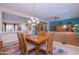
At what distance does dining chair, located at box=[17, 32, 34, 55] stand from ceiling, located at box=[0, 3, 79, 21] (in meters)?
0.51

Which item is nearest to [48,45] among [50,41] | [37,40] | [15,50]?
[50,41]

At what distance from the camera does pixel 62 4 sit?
7.24 feet

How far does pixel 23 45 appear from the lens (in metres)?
2.25

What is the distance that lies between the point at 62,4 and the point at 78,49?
101cm

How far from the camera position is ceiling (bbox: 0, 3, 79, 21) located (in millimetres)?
2193

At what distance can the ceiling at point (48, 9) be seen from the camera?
219cm

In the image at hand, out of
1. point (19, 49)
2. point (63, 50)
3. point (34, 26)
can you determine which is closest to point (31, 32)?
point (34, 26)

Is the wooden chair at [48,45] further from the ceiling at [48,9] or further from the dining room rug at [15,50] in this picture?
the ceiling at [48,9]

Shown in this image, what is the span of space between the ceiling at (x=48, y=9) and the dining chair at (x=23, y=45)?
0.51 metres

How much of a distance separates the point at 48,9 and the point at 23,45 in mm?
947

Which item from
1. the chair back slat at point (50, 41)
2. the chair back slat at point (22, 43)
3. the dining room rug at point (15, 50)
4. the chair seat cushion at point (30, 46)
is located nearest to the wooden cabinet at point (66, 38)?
the chair back slat at point (50, 41)


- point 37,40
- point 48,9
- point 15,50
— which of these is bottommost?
point 15,50

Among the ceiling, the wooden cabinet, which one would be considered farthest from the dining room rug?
the ceiling

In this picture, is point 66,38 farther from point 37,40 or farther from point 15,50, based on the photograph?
point 15,50
